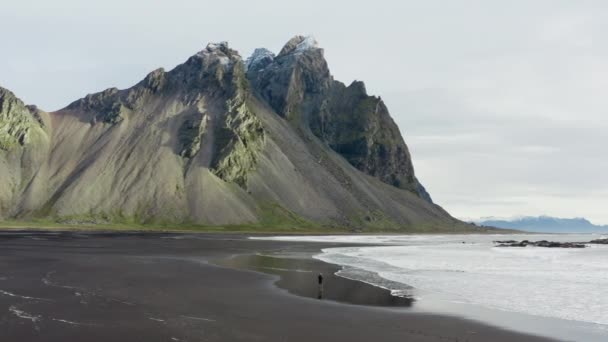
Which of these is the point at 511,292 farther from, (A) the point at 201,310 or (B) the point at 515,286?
(A) the point at 201,310

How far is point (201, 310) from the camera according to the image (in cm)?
2681

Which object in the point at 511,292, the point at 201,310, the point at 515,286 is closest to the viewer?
the point at 201,310

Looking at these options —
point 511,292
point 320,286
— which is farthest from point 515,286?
point 320,286

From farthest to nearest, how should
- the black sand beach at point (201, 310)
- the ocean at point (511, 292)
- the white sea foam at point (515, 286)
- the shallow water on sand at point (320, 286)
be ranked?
the shallow water on sand at point (320, 286) < the white sea foam at point (515, 286) < the ocean at point (511, 292) < the black sand beach at point (201, 310)

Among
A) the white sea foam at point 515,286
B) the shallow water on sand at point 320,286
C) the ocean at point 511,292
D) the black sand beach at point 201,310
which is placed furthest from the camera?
the shallow water on sand at point 320,286

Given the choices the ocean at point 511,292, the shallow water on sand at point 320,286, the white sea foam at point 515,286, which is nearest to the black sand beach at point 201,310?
the shallow water on sand at point 320,286

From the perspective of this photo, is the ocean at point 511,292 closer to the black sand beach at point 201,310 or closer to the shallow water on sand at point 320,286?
the shallow water on sand at point 320,286

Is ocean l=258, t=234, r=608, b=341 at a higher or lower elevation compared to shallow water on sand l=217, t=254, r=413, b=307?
higher

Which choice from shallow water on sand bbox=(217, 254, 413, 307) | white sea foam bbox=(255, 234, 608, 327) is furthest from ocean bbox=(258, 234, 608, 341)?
shallow water on sand bbox=(217, 254, 413, 307)

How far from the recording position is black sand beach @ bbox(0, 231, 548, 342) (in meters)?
21.3

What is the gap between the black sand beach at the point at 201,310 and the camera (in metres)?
21.3

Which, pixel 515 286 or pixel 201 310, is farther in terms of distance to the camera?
pixel 515 286

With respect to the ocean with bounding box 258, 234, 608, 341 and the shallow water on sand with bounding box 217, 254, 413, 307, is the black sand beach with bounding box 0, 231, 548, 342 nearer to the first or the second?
the shallow water on sand with bounding box 217, 254, 413, 307

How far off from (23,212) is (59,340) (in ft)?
594
